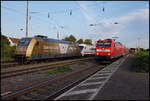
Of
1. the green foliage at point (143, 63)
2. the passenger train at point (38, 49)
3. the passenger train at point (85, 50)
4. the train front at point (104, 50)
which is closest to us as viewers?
the green foliage at point (143, 63)

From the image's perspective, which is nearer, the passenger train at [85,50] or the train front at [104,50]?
the train front at [104,50]

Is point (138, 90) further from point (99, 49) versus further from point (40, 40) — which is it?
point (40, 40)

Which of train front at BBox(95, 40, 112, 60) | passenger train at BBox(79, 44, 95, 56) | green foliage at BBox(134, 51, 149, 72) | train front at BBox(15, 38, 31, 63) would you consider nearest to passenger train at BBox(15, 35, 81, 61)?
train front at BBox(15, 38, 31, 63)

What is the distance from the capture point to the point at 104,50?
704 inches

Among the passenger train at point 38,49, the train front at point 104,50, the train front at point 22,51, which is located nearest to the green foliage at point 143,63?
the train front at point 104,50

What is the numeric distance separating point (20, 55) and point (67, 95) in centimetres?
1261

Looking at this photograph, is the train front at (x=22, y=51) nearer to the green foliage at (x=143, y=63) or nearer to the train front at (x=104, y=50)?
the train front at (x=104, y=50)

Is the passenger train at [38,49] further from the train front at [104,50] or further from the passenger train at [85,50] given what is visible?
the passenger train at [85,50]

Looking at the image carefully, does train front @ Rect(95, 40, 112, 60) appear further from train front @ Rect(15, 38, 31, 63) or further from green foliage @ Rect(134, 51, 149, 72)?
train front @ Rect(15, 38, 31, 63)

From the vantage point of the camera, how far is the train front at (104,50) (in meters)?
17.5

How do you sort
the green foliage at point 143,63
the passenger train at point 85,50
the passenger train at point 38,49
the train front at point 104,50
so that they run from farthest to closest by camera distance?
1. the passenger train at point 85,50
2. the train front at point 104,50
3. the passenger train at point 38,49
4. the green foliage at point 143,63

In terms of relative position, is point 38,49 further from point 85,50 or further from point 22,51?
point 85,50

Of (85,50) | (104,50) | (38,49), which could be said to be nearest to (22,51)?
(38,49)

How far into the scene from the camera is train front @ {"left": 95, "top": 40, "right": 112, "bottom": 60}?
17477mm
